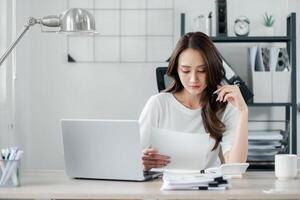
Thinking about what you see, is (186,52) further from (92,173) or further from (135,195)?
(135,195)

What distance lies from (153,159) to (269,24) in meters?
1.61

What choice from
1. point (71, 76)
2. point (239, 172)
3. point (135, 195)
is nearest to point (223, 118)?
point (239, 172)

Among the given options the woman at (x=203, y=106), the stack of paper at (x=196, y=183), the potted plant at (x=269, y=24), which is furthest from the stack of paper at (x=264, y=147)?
the stack of paper at (x=196, y=183)

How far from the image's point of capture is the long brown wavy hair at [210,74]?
2264 mm

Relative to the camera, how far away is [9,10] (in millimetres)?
3082

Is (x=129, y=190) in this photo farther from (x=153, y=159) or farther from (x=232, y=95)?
(x=232, y=95)

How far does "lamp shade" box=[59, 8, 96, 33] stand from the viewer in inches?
79.0

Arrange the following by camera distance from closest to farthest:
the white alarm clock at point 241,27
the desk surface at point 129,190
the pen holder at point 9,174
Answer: the desk surface at point 129,190, the pen holder at point 9,174, the white alarm clock at point 241,27

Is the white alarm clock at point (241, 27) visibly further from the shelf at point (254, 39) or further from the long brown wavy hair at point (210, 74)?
the long brown wavy hair at point (210, 74)

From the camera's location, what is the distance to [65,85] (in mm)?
3480

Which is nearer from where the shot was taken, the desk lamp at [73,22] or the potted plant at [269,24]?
the desk lamp at [73,22]

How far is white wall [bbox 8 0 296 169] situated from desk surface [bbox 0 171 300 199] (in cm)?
158

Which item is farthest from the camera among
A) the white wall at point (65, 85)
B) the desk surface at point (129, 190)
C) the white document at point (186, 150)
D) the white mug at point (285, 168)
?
the white wall at point (65, 85)

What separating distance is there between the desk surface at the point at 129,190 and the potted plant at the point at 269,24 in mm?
1618
